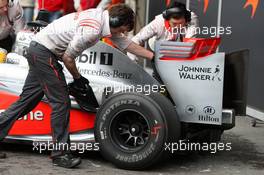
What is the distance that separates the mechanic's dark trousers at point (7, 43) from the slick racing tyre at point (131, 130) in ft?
5.95

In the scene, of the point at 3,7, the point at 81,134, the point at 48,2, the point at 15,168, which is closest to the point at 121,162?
the point at 81,134

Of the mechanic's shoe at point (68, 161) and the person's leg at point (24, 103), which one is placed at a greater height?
the person's leg at point (24, 103)

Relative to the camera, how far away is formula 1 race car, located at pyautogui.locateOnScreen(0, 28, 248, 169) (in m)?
5.88

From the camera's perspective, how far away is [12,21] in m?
7.45

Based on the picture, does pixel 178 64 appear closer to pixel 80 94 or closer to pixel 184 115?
pixel 184 115

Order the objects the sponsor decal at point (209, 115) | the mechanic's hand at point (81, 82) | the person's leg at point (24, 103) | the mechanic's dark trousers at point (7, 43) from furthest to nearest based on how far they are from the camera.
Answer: the mechanic's dark trousers at point (7, 43)
the person's leg at point (24, 103)
the mechanic's hand at point (81, 82)
the sponsor decal at point (209, 115)

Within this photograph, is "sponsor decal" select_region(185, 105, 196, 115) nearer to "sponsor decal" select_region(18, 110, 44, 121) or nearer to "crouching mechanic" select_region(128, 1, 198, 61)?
"crouching mechanic" select_region(128, 1, 198, 61)

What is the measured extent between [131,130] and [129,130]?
0.02m

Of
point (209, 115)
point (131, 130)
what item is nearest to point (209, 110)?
point (209, 115)

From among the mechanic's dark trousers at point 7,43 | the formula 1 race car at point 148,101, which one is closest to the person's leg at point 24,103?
the formula 1 race car at point 148,101

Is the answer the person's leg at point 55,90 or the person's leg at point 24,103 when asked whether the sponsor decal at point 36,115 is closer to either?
the person's leg at point 24,103

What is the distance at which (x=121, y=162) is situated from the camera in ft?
19.5

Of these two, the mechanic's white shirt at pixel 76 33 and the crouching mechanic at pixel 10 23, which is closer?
the mechanic's white shirt at pixel 76 33

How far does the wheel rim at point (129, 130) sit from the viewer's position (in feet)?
19.6
